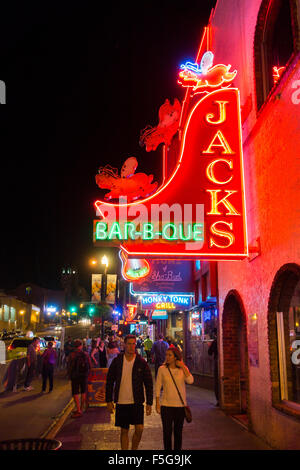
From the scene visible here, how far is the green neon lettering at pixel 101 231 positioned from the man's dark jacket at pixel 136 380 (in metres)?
2.31

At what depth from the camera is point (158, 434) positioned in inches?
323

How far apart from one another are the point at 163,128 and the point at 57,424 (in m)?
10.7

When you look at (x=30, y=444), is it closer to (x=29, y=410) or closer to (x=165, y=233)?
(x=165, y=233)

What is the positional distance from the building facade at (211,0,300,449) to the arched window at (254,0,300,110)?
17mm

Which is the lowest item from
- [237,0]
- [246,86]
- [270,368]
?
[270,368]

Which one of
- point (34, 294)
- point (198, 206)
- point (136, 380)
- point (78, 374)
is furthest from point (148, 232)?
point (34, 294)

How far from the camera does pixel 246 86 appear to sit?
8797mm

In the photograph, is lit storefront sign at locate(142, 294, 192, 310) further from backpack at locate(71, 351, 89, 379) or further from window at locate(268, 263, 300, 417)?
window at locate(268, 263, 300, 417)

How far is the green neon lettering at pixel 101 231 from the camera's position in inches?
310

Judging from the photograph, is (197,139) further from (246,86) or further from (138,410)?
(138,410)

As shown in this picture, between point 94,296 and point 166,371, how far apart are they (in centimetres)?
2223

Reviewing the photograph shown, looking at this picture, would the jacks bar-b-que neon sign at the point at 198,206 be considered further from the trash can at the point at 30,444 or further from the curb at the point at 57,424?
the trash can at the point at 30,444

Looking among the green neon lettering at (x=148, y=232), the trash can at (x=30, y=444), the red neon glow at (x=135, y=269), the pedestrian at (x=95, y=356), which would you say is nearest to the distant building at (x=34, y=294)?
the pedestrian at (x=95, y=356)
